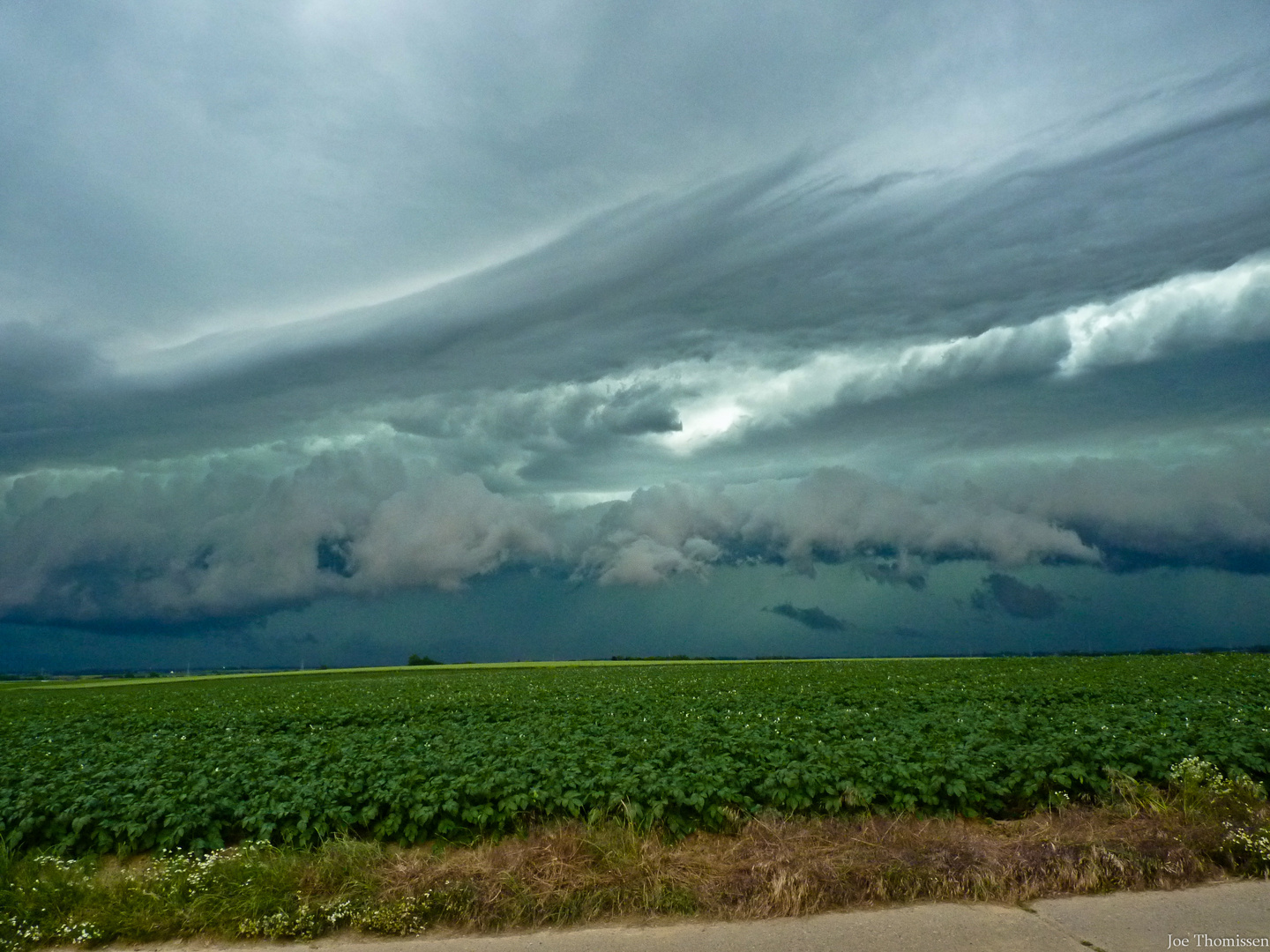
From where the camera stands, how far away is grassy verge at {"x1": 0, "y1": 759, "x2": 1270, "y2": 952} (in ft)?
24.2

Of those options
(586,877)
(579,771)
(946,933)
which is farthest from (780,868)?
(579,771)

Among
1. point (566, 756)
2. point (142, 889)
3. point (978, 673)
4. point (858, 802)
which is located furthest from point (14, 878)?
point (978, 673)

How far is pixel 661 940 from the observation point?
6.84 metres

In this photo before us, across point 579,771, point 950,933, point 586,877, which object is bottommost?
point 950,933

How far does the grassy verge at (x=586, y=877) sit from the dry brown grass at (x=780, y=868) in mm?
17

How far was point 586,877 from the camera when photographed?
7797 millimetres

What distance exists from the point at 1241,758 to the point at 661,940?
9.24m

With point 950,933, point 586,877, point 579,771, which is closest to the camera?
point 950,933
